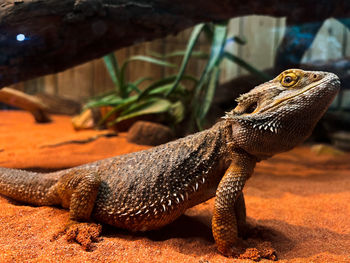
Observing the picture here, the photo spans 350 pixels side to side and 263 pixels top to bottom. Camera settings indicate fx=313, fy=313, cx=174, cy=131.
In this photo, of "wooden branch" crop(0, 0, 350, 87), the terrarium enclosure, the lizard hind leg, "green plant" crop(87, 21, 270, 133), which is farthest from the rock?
the lizard hind leg

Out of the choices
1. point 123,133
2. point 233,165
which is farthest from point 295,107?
point 123,133

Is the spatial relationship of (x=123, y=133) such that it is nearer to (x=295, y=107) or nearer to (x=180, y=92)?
(x=180, y=92)

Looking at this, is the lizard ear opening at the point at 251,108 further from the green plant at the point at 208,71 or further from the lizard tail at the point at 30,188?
the green plant at the point at 208,71

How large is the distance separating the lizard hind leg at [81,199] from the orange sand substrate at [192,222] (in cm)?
10

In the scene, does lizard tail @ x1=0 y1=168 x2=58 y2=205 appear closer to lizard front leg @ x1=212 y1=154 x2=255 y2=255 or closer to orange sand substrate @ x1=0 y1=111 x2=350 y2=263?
orange sand substrate @ x1=0 y1=111 x2=350 y2=263

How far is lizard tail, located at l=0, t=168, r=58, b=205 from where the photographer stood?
2688 millimetres

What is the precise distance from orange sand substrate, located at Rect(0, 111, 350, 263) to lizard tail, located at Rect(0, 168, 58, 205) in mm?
81

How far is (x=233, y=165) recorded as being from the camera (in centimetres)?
235

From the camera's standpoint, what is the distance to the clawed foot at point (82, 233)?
86.9 inches

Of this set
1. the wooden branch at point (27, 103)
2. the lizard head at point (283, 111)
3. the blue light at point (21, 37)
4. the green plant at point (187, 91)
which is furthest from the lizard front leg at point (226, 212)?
the wooden branch at point (27, 103)

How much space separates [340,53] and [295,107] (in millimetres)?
3487

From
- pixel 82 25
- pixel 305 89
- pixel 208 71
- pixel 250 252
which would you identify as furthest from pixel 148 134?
pixel 305 89

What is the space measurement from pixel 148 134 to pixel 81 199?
188 centimetres

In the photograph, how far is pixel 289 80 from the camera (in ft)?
7.32
